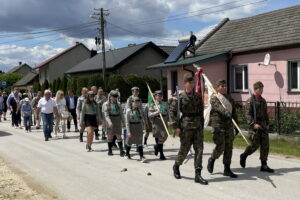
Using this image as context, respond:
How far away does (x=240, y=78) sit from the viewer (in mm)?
18719

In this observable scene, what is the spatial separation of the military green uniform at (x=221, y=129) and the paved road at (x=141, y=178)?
49cm

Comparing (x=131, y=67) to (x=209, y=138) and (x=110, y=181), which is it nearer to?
(x=209, y=138)

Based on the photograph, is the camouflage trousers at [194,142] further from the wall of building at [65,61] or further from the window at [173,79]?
the wall of building at [65,61]

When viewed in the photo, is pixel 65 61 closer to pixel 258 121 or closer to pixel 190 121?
pixel 258 121

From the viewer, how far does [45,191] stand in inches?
264

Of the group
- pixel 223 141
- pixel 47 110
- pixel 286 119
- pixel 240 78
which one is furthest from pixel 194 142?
pixel 240 78

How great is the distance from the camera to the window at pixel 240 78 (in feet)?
60.2

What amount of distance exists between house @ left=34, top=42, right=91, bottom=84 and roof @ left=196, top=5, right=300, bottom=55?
121 ft

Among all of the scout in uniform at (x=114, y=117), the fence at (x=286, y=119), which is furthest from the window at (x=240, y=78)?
the scout in uniform at (x=114, y=117)

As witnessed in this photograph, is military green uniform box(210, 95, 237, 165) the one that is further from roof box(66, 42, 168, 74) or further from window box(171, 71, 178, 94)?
roof box(66, 42, 168, 74)

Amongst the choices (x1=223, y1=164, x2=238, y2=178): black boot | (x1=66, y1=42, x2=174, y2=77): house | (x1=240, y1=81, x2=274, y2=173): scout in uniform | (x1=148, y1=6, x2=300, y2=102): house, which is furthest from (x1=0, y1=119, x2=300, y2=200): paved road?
(x1=66, y1=42, x2=174, y2=77): house

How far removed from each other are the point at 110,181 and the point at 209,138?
632cm

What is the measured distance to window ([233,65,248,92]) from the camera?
18.3 meters

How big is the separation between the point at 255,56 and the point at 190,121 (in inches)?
450
